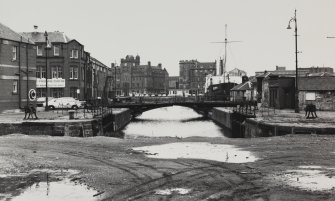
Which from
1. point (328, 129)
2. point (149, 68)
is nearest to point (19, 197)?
point (328, 129)

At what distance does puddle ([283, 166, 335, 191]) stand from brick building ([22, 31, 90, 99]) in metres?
55.1

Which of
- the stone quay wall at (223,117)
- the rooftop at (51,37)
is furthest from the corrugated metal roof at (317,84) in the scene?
the rooftop at (51,37)

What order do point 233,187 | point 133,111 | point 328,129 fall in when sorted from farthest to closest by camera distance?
point 133,111 < point 328,129 < point 233,187

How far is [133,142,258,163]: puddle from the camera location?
1521 centimetres

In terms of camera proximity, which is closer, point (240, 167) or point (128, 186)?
point (128, 186)

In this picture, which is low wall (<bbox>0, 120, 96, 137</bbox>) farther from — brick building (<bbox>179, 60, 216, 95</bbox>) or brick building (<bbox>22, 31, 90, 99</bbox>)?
brick building (<bbox>179, 60, 216, 95</bbox>)

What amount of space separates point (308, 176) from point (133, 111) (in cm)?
5772

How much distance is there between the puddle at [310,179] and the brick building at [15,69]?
3604 cm

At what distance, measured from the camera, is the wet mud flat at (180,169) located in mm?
10055

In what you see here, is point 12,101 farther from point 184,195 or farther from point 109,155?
point 184,195

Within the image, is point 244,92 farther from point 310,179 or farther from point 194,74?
point 194,74

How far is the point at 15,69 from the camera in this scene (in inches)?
1748

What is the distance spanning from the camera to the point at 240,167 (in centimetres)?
1327

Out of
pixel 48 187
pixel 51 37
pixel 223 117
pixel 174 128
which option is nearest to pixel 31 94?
pixel 174 128
